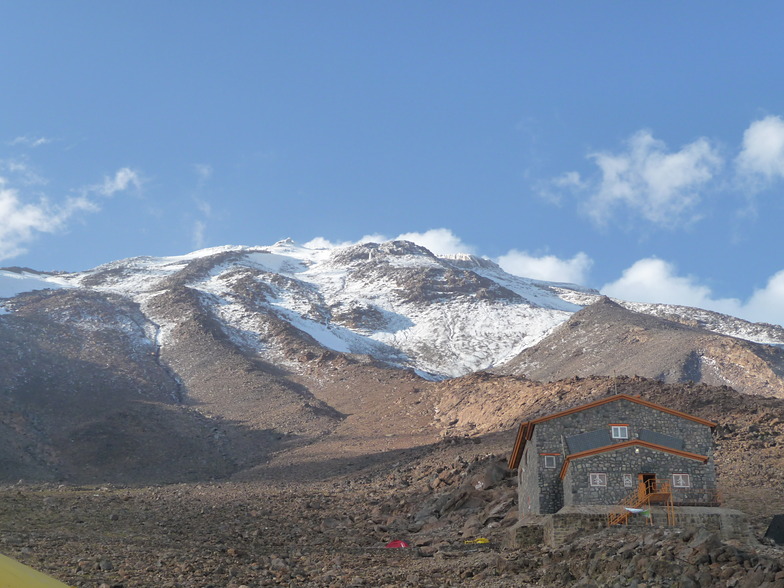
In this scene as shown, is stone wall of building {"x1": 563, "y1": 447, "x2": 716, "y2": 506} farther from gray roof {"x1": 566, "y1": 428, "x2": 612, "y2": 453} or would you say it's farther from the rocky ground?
the rocky ground

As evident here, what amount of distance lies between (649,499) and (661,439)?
244cm

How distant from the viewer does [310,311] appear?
12700cm

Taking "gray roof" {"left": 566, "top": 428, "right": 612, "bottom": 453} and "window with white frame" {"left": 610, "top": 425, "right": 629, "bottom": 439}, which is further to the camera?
"window with white frame" {"left": 610, "top": 425, "right": 629, "bottom": 439}

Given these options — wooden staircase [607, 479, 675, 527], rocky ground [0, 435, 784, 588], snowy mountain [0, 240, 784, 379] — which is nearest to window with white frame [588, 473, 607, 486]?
wooden staircase [607, 479, 675, 527]

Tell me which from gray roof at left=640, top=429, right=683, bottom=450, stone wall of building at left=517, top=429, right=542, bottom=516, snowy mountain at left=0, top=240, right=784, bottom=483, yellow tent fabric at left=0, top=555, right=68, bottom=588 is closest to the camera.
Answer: yellow tent fabric at left=0, top=555, right=68, bottom=588

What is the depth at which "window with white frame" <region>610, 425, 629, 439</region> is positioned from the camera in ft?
78.8

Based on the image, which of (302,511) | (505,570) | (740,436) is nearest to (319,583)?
(505,570)

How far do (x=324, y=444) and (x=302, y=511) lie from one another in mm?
24048

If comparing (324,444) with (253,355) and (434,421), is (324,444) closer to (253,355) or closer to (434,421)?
(434,421)

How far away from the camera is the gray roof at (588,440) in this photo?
23.7 meters

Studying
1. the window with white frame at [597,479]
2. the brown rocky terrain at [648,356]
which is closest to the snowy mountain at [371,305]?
the brown rocky terrain at [648,356]

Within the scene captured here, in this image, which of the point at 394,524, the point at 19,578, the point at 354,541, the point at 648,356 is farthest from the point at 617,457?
the point at 648,356

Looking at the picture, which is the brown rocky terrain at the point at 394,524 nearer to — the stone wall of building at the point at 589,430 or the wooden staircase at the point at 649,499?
the wooden staircase at the point at 649,499

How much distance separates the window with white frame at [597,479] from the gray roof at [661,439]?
2028mm
